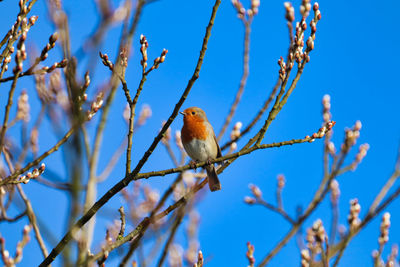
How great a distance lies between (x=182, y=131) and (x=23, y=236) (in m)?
4.00

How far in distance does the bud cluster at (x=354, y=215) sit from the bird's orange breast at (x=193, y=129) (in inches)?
143

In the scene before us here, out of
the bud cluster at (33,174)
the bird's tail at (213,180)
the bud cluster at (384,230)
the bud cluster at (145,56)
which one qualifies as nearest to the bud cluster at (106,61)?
the bud cluster at (145,56)

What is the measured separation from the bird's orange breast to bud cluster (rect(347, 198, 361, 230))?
364cm

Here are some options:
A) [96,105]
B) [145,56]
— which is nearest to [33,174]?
[96,105]

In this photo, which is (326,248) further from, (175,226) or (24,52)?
(24,52)

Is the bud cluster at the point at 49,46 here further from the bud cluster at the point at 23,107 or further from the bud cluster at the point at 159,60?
the bud cluster at the point at 23,107

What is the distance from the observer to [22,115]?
17.2 feet

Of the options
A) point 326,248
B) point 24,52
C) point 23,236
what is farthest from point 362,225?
point 24,52

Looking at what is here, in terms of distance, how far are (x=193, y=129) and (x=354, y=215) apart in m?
3.83

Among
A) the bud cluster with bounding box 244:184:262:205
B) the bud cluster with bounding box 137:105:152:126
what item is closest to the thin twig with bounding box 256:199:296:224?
the bud cluster with bounding box 244:184:262:205

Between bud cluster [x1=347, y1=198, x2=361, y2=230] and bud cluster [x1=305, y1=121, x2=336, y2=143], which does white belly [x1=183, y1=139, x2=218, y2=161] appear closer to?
bud cluster [x1=305, y1=121, x2=336, y2=143]

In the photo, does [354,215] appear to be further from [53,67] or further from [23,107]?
[23,107]

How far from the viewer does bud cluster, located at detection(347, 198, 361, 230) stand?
305cm

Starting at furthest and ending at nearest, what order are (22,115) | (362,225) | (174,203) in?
(22,115) < (174,203) < (362,225)
